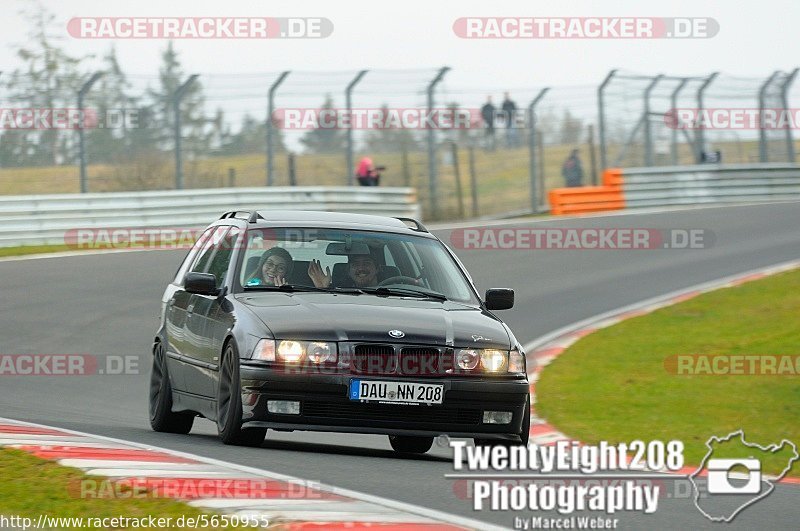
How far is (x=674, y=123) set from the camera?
31516 millimetres

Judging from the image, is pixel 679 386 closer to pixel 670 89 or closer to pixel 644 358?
pixel 644 358

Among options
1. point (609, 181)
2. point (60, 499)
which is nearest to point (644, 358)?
point (60, 499)

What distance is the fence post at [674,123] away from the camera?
30453mm

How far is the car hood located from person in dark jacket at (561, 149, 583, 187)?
887 inches

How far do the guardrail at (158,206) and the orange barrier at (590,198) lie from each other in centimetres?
338

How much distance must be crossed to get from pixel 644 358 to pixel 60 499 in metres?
9.12

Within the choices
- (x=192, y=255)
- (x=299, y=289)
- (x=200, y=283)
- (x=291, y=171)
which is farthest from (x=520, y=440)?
(x=291, y=171)

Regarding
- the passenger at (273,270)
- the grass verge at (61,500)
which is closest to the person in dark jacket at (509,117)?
the passenger at (273,270)

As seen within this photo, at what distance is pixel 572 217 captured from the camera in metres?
28.0

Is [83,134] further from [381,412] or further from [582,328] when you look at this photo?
[381,412]

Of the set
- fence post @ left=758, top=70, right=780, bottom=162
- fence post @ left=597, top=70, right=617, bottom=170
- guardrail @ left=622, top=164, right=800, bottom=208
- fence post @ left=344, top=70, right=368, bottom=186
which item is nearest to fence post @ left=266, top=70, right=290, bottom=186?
fence post @ left=344, top=70, right=368, bottom=186

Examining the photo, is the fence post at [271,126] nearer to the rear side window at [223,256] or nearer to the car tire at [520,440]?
the rear side window at [223,256]

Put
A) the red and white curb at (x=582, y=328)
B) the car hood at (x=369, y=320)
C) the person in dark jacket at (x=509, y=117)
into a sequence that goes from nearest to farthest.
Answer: the car hood at (x=369, y=320) < the red and white curb at (x=582, y=328) < the person in dark jacket at (x=509, y=117)

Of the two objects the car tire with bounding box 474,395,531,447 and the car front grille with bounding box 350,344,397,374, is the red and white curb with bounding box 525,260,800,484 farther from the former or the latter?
the car front grille with bounding box 350,344,397,374
